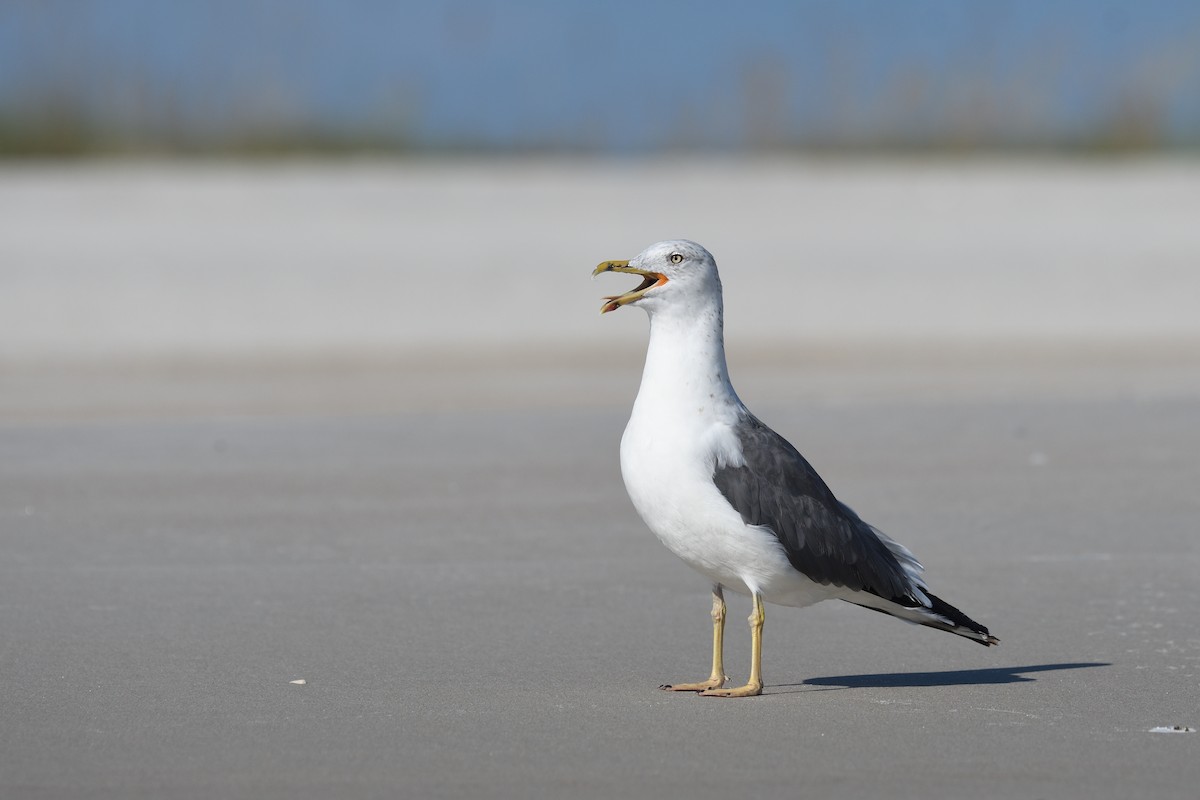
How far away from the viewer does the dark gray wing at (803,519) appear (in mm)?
4660

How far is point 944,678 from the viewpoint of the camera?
5.02 metres

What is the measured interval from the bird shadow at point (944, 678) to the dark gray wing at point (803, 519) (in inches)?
10.4

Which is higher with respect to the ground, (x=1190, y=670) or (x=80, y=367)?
(x=80, y=367)

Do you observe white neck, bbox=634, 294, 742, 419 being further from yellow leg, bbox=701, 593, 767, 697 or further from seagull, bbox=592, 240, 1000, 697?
yellow leg, bbox=701, 593, 767, 697

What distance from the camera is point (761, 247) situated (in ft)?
49.0

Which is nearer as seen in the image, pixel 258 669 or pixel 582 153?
pixel 258 669

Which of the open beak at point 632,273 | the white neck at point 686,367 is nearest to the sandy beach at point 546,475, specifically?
the white neck at point 686,367

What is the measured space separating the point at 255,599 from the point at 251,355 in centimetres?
682

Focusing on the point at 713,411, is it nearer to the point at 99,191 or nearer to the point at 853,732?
the point at 853,732

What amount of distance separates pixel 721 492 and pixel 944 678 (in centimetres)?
91

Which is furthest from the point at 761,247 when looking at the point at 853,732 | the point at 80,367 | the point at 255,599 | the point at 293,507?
the point at 853,732

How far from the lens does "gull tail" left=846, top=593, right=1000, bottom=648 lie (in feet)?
15.8

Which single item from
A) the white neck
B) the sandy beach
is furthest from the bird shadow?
the white neck

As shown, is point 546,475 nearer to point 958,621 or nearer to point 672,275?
point 672,275
